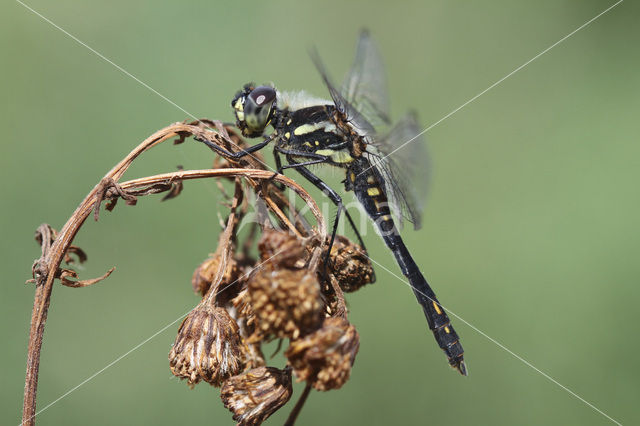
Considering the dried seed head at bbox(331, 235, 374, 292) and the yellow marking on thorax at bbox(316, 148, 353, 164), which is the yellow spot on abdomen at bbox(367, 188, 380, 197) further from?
the dried seed head at bbox(331, 235, 374, 292)

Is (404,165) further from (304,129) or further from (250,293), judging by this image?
(250,293)

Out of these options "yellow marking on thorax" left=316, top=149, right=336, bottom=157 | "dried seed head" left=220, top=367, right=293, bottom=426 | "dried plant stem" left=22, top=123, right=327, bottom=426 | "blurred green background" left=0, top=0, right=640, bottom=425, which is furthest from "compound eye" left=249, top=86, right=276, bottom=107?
Answer: "blurred green background" left=0, top=0, right=640, bottom=425

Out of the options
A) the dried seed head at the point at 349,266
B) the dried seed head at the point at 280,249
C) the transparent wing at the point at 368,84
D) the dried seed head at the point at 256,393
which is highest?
the transparent wing at the point at 368,84

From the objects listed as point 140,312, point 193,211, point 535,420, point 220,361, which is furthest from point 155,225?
point 535,420

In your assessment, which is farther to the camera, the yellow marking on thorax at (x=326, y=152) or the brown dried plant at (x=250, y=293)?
the yellow marking on thorax at (x=326, y=152)

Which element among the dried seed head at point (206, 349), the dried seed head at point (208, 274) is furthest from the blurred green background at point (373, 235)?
the dried seed head at point (206, 349)

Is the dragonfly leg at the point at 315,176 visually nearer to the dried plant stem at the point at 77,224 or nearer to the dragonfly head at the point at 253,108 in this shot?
the dragonfly head at the point at 253,108
